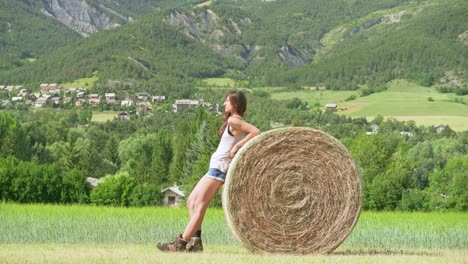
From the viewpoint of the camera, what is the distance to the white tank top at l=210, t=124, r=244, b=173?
38.5 feet

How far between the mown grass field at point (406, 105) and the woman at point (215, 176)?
131659 mm

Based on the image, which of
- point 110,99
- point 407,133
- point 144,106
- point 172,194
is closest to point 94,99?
point 110,99

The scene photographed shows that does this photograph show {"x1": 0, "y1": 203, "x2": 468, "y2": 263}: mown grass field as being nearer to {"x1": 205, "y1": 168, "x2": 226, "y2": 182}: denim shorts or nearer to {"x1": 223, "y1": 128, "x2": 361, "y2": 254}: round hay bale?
{"x1": 223, "y1": 128, "x2": 361, "y2": 254}: round hay bale

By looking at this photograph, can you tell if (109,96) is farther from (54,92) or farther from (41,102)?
(54,92)

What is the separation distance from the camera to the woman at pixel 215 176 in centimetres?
1172

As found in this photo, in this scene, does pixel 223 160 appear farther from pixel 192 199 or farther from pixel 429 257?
pixel 429 257

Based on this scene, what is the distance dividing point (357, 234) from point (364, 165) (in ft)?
167

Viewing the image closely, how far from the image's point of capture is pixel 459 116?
15475 centimetres

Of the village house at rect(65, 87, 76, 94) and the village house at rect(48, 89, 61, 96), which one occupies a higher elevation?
the village house at rect(65, 87, 76, 94)

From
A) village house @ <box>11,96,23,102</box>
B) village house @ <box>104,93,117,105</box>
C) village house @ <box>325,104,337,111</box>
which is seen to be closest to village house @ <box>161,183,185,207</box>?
village house @ <box>325,104,337,111</box>

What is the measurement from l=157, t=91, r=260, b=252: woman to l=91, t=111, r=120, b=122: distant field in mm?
152107

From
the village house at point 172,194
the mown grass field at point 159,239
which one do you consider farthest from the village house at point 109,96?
the mown grass field at point 159,239

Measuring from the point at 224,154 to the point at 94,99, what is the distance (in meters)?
179

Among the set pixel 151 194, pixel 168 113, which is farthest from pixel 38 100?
pixel 151 194
